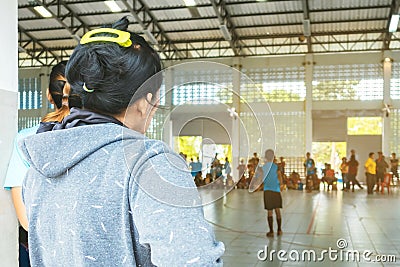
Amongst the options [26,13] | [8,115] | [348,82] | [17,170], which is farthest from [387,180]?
[17,170]

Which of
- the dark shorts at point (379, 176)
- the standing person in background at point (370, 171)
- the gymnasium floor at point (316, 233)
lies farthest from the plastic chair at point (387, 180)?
the gymnasium floor at point (316, 233)

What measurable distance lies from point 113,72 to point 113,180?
0.21m

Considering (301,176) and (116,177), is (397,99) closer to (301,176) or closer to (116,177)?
(301,176)

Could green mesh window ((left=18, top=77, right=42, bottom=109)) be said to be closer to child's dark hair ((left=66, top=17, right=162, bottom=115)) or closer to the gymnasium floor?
the gymnasium floor

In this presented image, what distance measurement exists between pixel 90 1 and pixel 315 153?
42.1ft

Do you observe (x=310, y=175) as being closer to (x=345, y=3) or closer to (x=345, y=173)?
(x=345, y=173)

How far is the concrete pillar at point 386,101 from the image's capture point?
23.6 m

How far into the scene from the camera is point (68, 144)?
0.95 meters

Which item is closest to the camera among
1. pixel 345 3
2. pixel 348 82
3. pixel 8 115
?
pixel 8 115

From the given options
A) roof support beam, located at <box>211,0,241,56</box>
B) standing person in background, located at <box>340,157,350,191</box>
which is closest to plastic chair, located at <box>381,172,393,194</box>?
standing person in background, located at <box>340,157,350,191</box>

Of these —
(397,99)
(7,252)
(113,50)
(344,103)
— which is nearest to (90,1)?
(344,103)

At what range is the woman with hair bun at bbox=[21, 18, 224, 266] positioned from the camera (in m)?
0.79

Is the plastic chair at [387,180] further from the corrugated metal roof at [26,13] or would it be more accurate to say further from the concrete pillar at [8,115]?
the concrete pillar at [8,115]

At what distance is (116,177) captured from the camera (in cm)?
86
